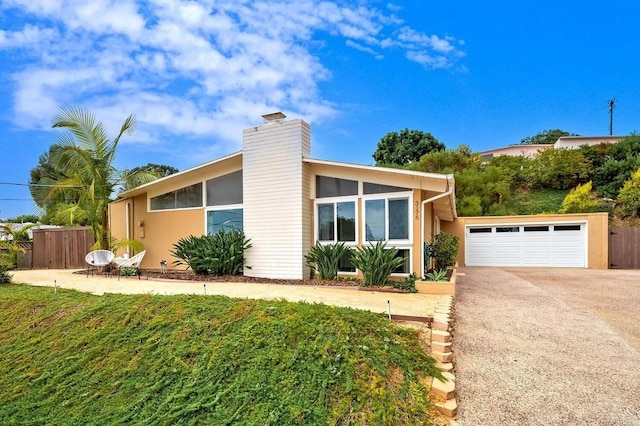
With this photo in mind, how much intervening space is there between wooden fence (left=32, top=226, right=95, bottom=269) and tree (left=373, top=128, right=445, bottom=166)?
851 inches

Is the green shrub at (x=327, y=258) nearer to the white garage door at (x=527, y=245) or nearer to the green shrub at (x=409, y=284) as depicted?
the green shrub at (x=409, y=284)

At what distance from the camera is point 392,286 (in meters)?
8.04

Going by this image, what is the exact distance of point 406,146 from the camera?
30.3 m

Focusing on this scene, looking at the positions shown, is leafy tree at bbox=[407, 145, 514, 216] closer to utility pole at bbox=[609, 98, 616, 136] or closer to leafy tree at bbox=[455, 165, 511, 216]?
leafy tree at bbox=[455, 165, 511, 216]

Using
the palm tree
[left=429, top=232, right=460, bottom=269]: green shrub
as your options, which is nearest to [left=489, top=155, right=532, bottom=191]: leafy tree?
[left=429, top=232, right=460, bottom=269]: green shrub

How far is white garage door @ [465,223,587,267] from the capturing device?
15258 millimetres

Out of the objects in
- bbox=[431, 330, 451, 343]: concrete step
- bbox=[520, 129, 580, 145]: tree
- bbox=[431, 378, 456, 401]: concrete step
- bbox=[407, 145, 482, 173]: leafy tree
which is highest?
bbox=[520, 129, 580, 145]: tree

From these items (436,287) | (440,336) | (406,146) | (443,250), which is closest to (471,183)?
(406,146)

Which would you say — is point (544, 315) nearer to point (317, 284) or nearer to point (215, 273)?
point (317, 284)

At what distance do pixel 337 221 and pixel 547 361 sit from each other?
246 inches

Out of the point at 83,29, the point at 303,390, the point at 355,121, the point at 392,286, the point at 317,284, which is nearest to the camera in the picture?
the point at 303,390

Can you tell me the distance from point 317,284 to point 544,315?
470cm

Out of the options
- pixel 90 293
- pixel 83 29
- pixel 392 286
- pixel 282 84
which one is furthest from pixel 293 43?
pixel 90 293

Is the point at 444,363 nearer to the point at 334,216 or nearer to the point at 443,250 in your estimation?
the point at 334,216
